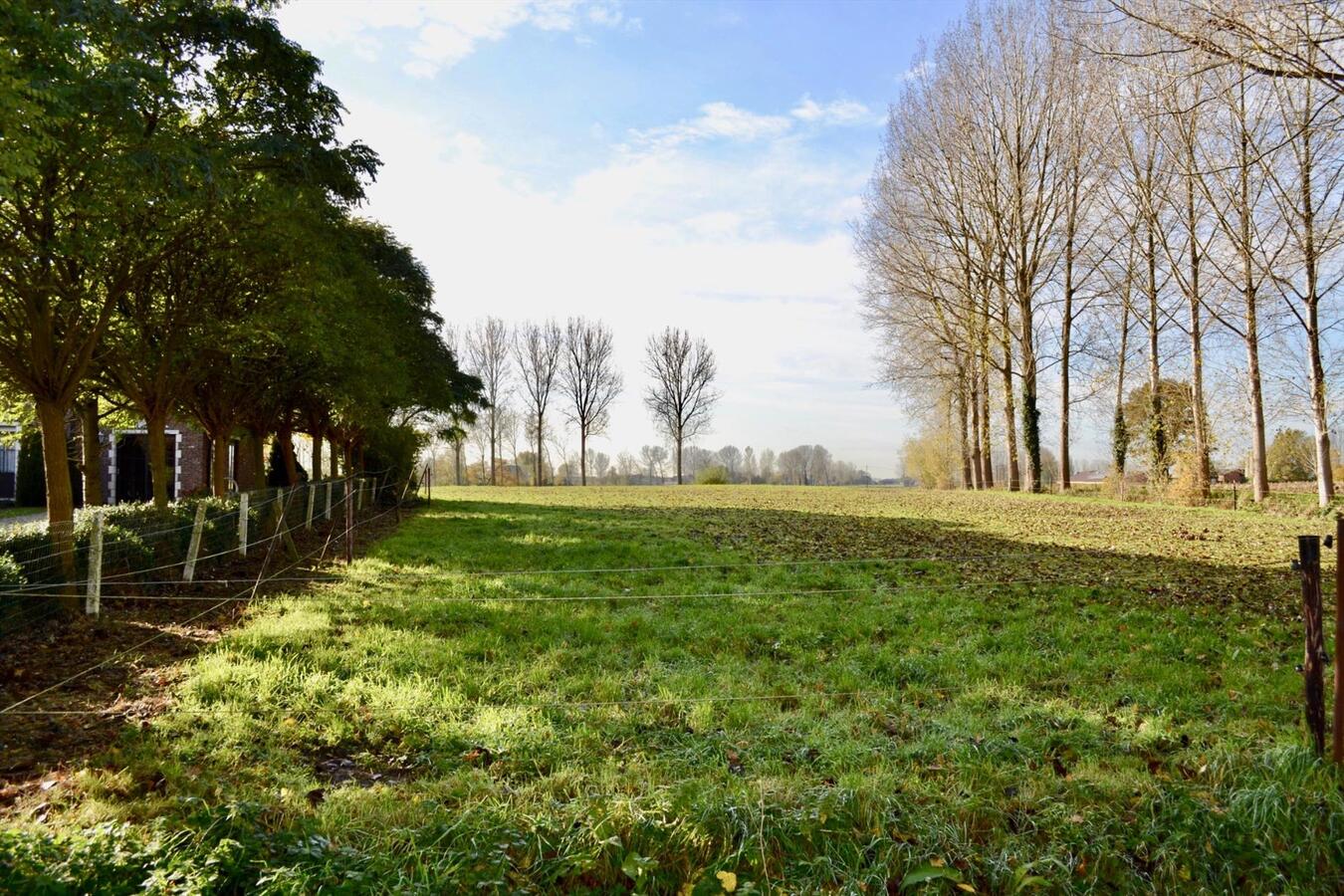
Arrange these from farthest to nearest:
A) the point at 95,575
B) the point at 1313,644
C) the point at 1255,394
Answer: the point at 1255,394 < the point at 95,575 < the point at 1313,644

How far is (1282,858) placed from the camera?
10.4 feet

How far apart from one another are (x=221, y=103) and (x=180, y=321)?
9.86 ft

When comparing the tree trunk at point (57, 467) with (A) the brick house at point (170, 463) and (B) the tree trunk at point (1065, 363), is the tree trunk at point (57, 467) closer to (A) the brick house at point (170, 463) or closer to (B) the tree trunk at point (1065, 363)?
(A) the brick house at point (170, 463)

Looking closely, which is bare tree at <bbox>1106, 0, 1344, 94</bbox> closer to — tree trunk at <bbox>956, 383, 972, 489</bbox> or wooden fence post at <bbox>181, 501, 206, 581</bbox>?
wooden fence post at <bbox>181, 501, 206, 581</bbox>

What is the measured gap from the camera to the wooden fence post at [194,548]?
9.41 meters

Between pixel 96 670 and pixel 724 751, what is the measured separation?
5.23 metres

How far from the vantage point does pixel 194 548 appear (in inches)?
375

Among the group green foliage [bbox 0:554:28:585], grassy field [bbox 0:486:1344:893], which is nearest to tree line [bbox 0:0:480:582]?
green foliage [bbox 0:554:28:585]

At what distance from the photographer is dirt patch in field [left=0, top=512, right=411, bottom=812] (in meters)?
4.18

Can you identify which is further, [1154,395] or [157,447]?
[1154,395]

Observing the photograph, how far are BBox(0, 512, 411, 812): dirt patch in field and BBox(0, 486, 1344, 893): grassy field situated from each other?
0.24m

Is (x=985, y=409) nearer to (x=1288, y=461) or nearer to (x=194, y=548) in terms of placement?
(x=1288, y=461)

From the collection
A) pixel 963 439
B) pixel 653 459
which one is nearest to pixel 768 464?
pixel 653 459

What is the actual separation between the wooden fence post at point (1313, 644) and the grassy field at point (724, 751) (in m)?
0.24
